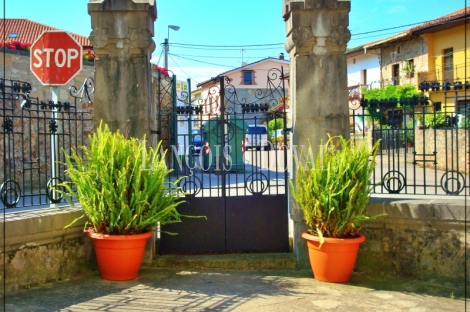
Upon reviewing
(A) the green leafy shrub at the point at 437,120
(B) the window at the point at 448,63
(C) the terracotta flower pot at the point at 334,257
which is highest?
(B) the window at the point at 448,63

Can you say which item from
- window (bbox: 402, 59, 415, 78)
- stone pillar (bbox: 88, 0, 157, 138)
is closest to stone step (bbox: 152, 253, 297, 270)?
stone pillar (bbox: 88, 0, 157, 138)

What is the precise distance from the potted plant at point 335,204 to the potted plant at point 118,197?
159 centimetres

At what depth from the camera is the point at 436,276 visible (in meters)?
5.62

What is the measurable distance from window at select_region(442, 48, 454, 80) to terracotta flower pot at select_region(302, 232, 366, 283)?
2849cm

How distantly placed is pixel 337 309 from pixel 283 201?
6.62 ft

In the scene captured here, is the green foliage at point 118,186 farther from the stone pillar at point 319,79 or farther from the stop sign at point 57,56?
the stone pillar at point 319,79

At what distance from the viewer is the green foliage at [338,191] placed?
5.25m

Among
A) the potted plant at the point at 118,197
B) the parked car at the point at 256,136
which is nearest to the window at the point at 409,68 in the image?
the parked car at the point at 256,136

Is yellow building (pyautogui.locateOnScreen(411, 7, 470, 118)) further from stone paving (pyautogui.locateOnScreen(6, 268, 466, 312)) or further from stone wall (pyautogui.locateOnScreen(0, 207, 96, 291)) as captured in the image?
stone wall (pyautogui.locateOnScreen(0, 207, 96, 291))

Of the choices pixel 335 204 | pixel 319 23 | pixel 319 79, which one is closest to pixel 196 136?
pixel 319 79

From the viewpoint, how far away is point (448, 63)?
31297mm

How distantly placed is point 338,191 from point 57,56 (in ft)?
12.3

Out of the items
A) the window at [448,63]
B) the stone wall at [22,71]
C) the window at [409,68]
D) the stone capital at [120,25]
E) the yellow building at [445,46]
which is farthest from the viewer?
the window at [409,68]

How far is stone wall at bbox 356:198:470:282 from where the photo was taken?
5512mm
